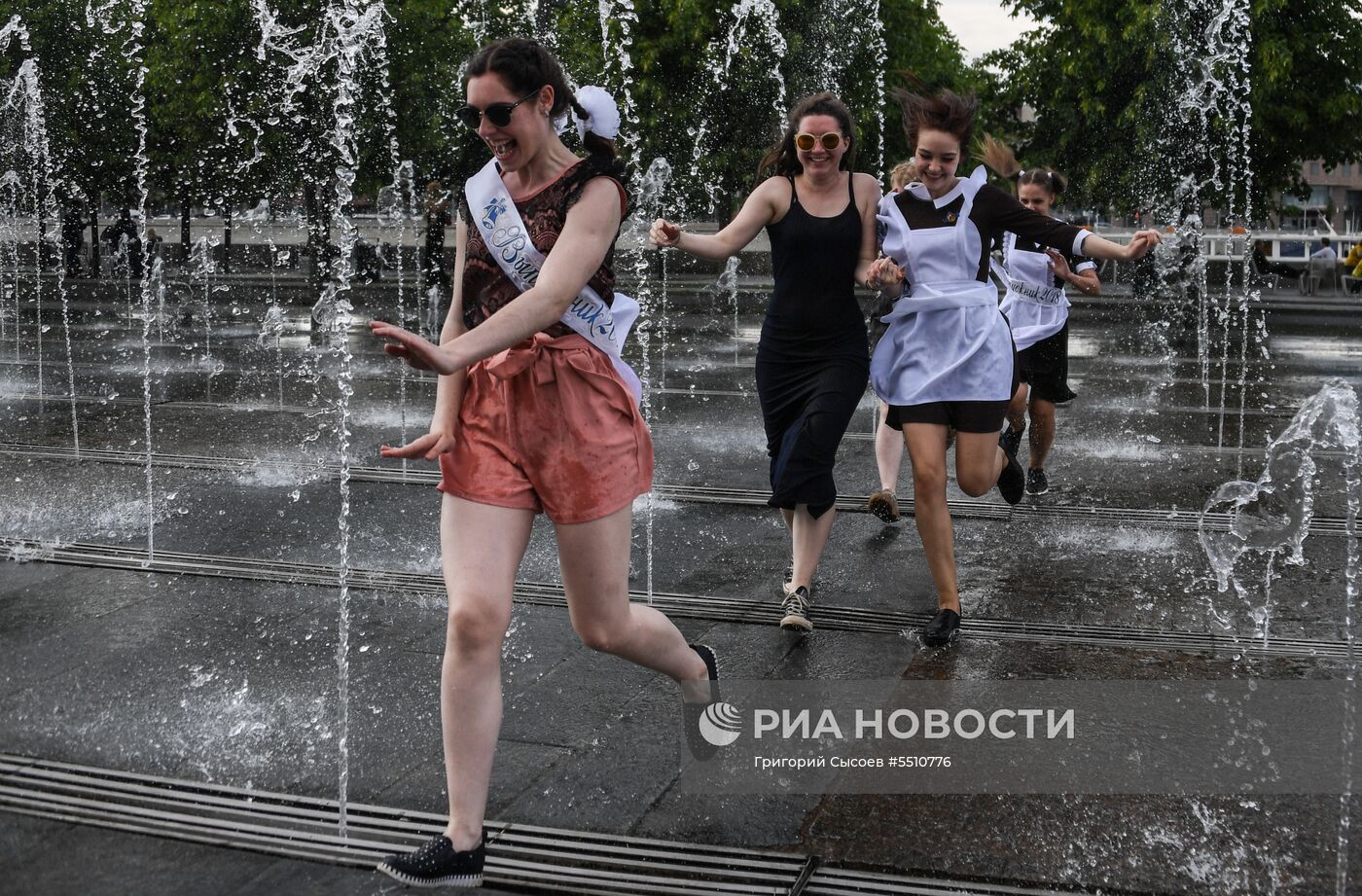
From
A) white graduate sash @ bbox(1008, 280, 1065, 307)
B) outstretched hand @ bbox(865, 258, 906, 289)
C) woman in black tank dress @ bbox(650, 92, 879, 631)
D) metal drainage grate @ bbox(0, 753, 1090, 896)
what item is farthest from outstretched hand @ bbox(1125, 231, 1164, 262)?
white graduate sash @ bbox(1008, 280, 1065, 307)

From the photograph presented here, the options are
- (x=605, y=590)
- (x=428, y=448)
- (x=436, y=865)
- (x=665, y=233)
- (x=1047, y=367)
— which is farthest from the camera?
(x=1047, y=367)

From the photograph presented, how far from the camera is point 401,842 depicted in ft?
12.5

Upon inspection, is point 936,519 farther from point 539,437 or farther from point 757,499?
point 757,499

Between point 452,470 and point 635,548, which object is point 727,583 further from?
point 452,470

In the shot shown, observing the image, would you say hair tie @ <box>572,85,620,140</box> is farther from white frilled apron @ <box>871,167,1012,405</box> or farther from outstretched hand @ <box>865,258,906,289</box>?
white frilled apron @ <box>871,167,1012,405</box>

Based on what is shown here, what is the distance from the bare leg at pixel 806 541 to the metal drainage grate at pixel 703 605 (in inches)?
7.1

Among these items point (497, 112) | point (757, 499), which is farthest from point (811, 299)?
point (757, 499)

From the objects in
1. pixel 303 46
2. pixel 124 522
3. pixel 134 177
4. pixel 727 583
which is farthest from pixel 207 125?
pixel 727 583

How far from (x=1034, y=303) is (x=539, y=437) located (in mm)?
5249

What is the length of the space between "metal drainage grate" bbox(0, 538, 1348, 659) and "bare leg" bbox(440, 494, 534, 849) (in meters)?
2.39

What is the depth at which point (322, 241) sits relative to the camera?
2844 cm

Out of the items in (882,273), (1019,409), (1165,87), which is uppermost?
(1165,87)

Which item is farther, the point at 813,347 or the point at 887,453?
the point at 887,453

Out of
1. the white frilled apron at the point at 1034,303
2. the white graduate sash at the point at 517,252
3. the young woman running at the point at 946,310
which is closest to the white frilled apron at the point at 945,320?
the young woman running at the point at 946,310
